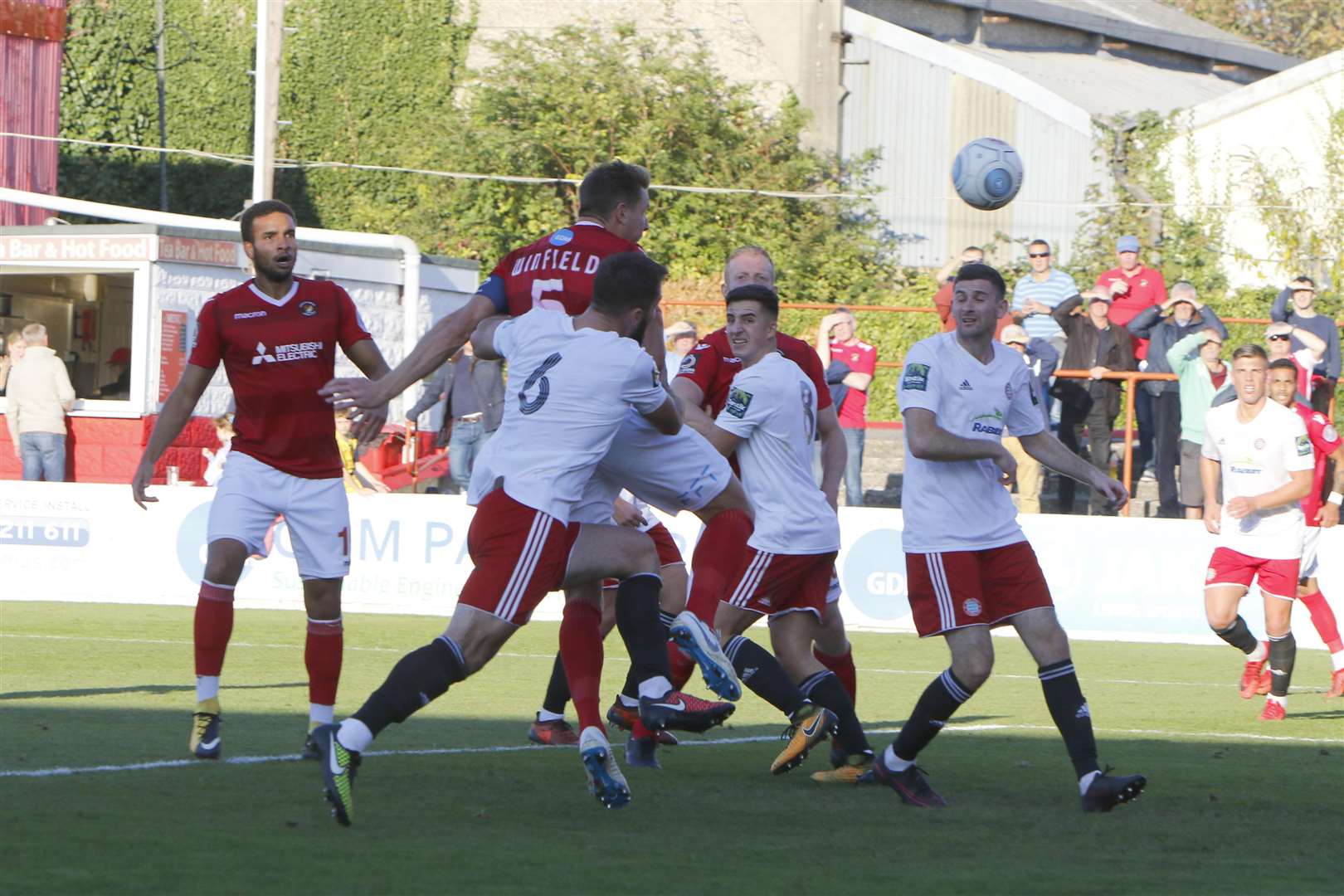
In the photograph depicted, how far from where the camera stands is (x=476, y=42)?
3903cm

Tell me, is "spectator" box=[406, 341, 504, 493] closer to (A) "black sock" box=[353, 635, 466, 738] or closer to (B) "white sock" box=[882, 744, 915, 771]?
(B) "white sock" box=[882, 744, 915, 771]

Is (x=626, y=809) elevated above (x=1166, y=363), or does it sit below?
below

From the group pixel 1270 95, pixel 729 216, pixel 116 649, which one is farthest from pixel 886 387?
pixel 116 649

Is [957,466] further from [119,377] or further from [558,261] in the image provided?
[119,377]

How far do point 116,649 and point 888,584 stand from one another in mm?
6891

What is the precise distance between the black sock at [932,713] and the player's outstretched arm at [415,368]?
82.8 inches

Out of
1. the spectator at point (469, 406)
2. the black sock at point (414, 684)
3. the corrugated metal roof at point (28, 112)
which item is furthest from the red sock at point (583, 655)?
the corrugated metal roof at point (28, 112)

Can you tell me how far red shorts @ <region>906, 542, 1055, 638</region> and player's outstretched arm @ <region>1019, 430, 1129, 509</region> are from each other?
0.42 metres

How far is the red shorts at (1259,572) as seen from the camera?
36.9ft

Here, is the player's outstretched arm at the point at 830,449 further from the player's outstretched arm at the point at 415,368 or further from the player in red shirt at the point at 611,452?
the player's outstretched arm at the point at 415,368

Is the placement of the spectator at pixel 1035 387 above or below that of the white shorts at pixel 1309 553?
above

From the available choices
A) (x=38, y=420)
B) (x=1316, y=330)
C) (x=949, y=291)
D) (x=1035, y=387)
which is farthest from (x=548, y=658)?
(x=38, y=420)

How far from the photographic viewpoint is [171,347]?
2389 centimetres

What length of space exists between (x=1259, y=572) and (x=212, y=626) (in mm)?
6259
